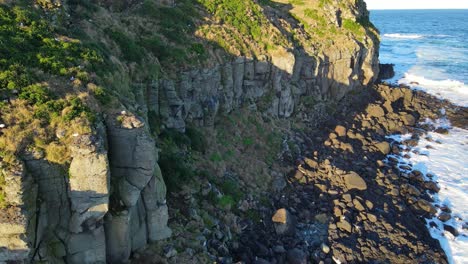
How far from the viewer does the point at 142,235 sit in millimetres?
22750

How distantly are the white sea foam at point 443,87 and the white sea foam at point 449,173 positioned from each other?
39.6 ft

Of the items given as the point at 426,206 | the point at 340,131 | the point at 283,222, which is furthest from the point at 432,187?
the point at 283,222

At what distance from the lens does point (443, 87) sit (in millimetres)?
74250

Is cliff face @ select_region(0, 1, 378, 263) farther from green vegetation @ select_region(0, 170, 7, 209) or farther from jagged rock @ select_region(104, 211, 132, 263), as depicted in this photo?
green vegetation @ select_region(0, 170, 7, 209)

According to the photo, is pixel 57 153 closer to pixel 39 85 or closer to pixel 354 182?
pixel 39 85

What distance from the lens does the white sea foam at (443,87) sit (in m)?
68.3

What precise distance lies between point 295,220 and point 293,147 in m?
12.1

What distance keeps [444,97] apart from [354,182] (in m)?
39.6

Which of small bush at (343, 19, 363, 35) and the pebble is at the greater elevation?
small bush at (343, 19, 363, 35)

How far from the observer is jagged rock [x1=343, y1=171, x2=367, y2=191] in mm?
38656

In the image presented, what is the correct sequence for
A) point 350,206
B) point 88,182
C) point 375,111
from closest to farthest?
point 88,182, point 350,206, point 375,111

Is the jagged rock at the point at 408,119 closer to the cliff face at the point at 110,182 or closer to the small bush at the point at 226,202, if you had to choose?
the cliff face at the point at 110,182

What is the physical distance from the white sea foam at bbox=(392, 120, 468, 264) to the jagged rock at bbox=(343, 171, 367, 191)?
260 inches

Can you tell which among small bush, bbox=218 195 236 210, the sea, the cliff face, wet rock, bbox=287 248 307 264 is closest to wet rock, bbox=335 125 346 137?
the sea
